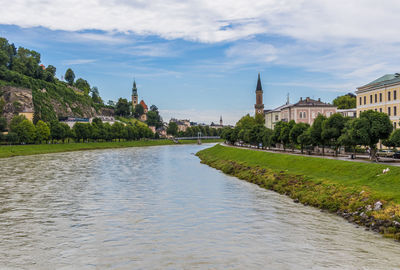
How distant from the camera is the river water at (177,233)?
1630 centimetres

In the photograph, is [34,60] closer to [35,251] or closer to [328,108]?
[328,108]

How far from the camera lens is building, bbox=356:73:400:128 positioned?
58188mm

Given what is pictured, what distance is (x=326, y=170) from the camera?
36.7m

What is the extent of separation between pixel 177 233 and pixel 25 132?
95738mm

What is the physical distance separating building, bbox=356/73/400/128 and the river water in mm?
35313

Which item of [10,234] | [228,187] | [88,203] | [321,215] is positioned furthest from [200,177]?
[10,234]

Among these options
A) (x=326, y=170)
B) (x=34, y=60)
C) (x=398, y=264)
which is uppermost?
(x=34, y=60)

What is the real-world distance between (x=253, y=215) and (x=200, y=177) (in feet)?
73.8

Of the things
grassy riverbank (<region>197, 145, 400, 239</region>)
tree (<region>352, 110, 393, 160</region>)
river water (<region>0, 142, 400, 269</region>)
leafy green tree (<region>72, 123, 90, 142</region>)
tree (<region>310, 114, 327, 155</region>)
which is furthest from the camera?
leafy green tree (<region>72, 123, 90, 142</region>)

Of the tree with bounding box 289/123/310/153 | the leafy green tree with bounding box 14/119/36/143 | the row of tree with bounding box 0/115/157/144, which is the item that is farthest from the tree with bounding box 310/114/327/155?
the leafy green tree with bounding box 14/119/36/143

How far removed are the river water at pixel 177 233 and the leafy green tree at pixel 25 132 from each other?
75.8m

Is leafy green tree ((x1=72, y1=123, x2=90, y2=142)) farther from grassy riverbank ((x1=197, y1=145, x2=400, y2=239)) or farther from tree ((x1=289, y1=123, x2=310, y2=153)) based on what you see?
grassy riverbank ((x1=197, y1=145, x2=400, y2=239))

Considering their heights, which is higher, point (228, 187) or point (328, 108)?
point (328, 108)

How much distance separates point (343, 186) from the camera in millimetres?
28562
